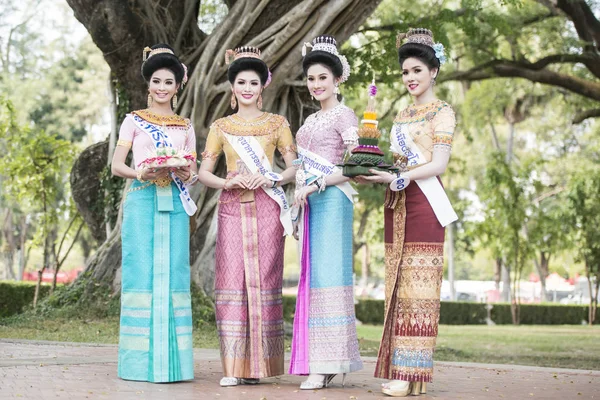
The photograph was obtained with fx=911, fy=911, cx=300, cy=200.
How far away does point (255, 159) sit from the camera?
5.58m

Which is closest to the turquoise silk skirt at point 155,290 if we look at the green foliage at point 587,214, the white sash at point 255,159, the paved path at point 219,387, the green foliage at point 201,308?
the paved path at point 219,387

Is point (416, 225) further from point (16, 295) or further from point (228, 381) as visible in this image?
point (16, 295)

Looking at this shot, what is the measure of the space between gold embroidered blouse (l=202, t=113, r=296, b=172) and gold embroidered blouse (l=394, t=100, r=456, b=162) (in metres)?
0.80

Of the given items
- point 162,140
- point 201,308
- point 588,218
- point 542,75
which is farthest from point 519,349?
point 588,218

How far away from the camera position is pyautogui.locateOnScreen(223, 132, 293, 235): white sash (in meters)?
5.57

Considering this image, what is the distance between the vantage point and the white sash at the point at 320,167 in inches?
211

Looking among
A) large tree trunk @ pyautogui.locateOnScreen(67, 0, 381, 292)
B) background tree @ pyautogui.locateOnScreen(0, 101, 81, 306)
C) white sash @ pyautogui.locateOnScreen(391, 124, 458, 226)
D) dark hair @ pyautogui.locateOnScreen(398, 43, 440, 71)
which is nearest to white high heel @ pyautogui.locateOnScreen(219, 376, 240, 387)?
white sash @ pyautogui.locateOnScreen(391, 124, 458, 226)

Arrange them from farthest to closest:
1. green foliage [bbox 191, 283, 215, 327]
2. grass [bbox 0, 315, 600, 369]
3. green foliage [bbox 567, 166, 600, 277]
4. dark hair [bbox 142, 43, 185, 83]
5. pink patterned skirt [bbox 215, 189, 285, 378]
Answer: green foliage [bbox 567, 166, 600, 277] < green foliage [bbox 191, 283, 215, 327] < grass [bbox 0, 315, 600, 369] < dark hair [bbox 142, 43, 185, 83] < pink patterned skirt [bbox 215, 189, 285, 378]

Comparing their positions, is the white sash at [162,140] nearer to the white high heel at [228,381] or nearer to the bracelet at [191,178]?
the bracelet at [191,178]

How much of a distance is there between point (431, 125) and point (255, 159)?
43.8 inches

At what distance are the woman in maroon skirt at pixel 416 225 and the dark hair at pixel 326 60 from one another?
0.41 m

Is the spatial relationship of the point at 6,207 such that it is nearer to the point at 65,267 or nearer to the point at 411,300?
the point at 65,267

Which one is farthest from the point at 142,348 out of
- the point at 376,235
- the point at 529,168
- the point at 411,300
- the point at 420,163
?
the point at 376,235

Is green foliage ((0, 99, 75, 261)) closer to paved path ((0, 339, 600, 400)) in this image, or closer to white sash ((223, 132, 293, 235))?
paved path ((0, 339, 600, 400))
